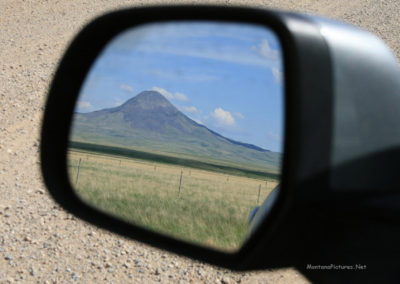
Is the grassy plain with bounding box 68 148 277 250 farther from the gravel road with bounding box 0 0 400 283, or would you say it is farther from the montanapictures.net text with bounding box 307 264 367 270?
the gravel road with bounding box 0 0 400 283

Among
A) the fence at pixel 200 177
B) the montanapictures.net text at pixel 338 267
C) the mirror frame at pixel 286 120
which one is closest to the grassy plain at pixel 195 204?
the fence at pixel 200 177

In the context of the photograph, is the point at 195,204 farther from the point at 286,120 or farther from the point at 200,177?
the point at 286,120

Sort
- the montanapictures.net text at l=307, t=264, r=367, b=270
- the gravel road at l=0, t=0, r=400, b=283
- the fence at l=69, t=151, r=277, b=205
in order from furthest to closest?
the gravel road at l=0, t=0, r=400, b=283, the fence at l=69, t=151, r=277, b=205, the montanapictures.net text at l=307, t=264, r=367, b=270

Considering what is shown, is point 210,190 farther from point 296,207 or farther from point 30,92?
point 30,92

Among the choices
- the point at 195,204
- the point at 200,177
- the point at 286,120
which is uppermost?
the point at 286,120

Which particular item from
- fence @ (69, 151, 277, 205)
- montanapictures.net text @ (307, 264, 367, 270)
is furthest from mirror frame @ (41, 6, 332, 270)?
fence @ (69, 151, 277, 205)

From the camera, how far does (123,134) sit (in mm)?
5680

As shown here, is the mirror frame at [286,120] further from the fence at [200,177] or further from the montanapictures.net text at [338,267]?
the fence at [200,177]

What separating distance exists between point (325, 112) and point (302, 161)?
0.46 ft

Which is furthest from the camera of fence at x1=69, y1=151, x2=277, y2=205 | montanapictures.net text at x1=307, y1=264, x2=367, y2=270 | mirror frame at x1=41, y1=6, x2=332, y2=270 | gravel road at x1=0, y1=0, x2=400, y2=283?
gravel road at x1=0, y1=0, x2=400, y2=283

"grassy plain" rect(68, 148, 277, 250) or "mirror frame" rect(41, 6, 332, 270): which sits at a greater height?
"mirror frame" rect(41, 6, 332, 270)

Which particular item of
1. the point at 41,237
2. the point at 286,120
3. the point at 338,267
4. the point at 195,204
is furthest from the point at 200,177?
the point at 41,237

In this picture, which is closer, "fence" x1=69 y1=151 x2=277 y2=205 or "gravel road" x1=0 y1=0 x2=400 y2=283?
"fence" x1=69 y1=151 x2=277 y2=205

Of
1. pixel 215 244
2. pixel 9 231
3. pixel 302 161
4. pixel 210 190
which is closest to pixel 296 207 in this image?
pixel 302 161
